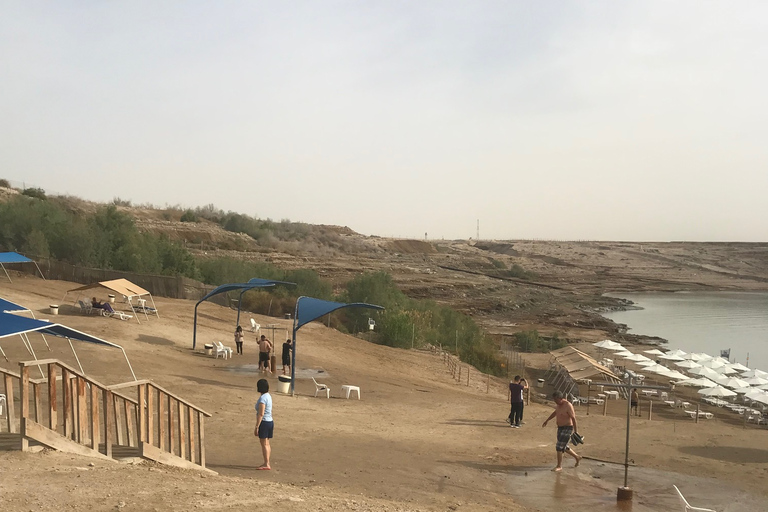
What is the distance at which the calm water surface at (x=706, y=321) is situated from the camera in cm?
5591

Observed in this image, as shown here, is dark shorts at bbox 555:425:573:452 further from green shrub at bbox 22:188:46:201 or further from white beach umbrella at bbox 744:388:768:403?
green shrub at bbox 22:188:46:201

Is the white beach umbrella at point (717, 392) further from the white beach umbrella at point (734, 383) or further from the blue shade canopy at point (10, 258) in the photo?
the blue shade canopy at point (10, 258)

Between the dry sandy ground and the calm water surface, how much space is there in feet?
116

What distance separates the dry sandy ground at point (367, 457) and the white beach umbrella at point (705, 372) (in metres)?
13.8

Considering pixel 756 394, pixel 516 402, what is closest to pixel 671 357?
pixel 756 394

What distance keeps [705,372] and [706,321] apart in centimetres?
4419

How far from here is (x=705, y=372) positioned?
33.5 meters

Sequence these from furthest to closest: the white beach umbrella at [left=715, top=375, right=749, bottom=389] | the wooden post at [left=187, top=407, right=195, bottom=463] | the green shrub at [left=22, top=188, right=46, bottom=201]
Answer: the green shrub at [left=22, top=188, right=46, bottom=201] → the white beach umbrella at [left=715, top=375, right=749, bottom=389] → the wooden post at [left=187, top=407, right=195, bottom=463]

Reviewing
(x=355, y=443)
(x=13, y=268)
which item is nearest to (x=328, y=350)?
(x=355, y=443)

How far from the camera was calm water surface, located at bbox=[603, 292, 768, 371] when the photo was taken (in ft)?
183

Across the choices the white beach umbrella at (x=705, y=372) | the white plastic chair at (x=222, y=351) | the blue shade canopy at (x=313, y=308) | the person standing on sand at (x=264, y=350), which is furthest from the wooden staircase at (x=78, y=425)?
the white beach umbrella at (x=705, y=372)

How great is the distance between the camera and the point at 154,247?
4472cm

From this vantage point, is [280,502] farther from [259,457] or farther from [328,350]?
[328,350]

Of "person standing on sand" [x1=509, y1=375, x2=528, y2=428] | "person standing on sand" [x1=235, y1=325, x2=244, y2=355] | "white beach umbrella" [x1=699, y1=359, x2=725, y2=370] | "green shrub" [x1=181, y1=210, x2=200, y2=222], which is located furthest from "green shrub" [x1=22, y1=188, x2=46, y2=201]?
"person standing on sand" [x1=509, y1=375, x2=528, y2=428]
